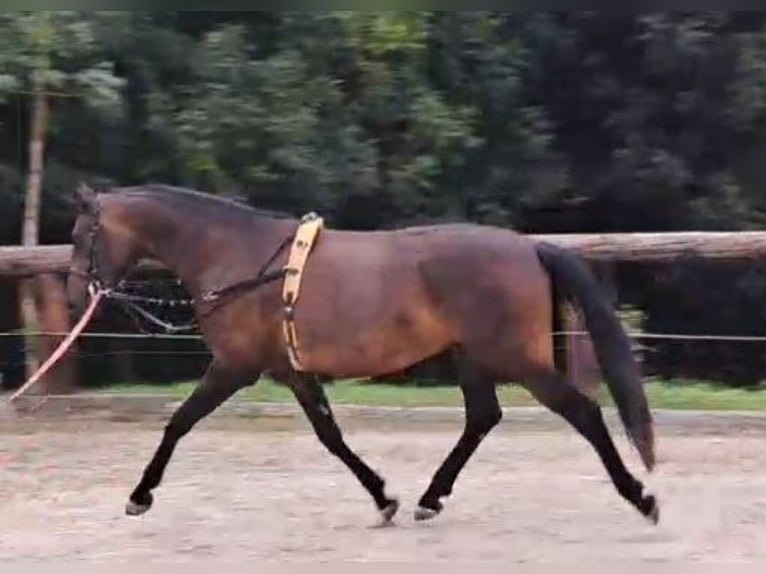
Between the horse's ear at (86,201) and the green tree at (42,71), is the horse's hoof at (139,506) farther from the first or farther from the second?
the green tree at (42,71)

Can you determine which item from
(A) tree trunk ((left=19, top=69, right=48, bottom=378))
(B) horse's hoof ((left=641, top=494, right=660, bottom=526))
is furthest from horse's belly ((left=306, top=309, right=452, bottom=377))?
(A) tree trunk ((left=19, top=69, right=48, bottom=378))

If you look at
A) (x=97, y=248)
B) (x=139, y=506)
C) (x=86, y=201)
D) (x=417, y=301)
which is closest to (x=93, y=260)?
(x=97, y=248)

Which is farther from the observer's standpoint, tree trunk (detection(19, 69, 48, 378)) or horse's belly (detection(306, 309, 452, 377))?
tree trunk (detection(19, 69, 48, 378))

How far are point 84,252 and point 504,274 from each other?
1.85 metres

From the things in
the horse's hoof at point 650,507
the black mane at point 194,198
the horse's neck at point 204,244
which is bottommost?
the horse's hoof at point 650,507

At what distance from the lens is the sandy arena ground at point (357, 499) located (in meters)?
5.88

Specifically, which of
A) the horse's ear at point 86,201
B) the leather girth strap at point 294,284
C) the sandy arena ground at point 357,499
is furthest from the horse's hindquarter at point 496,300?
the horse's ear at point 86,201

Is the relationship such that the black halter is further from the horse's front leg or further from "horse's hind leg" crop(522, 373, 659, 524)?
"horse's hind leg" crop(522, 373, 659, 524)

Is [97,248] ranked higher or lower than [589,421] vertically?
higher

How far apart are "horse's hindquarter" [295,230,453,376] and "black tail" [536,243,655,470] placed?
0.54m

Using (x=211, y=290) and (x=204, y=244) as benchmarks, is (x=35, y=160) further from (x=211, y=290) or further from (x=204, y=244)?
(x=211, y=290)

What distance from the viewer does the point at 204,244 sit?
6.46m

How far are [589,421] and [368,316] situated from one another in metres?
1.03

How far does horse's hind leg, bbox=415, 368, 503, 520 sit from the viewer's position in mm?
6457
